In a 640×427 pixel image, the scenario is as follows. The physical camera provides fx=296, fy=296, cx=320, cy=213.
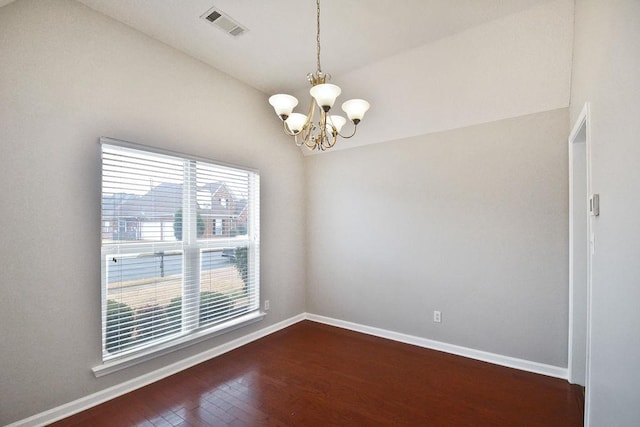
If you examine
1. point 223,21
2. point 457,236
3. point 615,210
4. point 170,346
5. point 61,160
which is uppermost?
point 223,21

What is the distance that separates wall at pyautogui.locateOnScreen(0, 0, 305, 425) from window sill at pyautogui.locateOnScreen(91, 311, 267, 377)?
0.08 meters

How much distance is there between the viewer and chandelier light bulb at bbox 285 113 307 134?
7.46 ft

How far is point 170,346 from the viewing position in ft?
8.83

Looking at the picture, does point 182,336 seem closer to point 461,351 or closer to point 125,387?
point 125,387

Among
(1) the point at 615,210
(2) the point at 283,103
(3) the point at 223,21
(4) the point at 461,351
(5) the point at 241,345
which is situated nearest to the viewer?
(1) the point at 615,210

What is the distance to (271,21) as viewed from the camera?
2420 millimetres

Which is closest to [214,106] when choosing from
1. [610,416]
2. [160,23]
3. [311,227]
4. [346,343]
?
[160,23]

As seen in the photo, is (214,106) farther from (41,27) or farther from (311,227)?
(311,227)

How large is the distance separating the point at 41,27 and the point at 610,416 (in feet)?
12.9

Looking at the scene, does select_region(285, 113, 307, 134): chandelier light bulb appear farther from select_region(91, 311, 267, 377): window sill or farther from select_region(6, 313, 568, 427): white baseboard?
select_region(6, 313, 568, 427): white baseboard

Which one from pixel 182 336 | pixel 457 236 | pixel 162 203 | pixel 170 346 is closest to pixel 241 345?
pixel 182 336

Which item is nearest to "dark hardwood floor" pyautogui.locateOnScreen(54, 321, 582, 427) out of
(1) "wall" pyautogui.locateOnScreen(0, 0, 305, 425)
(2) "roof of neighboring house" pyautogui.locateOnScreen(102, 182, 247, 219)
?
(1) "wall" pyautogui.locateOnScreen(0, 0, 305, 425)

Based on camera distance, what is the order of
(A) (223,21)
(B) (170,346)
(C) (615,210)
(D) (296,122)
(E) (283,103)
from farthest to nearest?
(B) (170,346) → (A) (223,21) → (D) (296,122) → (E) (283,103) → (C) (615,210)

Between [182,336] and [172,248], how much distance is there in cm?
85
